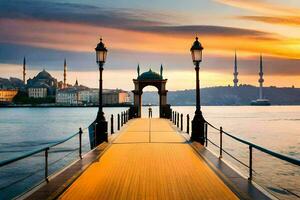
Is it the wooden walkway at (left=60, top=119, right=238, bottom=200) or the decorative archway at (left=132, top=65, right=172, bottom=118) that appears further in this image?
the decorative archway at (left=132, top=65, right=172, bottom=118)

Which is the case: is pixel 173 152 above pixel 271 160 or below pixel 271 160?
above

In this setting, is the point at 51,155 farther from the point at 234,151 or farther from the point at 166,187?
the point at 166,187

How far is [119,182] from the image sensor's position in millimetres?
10484

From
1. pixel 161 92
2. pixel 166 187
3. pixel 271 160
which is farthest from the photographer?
pixel 161 92

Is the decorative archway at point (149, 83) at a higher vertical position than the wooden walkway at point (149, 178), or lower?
higher

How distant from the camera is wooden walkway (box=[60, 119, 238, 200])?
9172 millimetres

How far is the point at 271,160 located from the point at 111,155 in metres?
21.7

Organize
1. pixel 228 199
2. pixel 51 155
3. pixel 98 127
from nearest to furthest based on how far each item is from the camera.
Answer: pixel 228 199
pixel 98 127
pixel 51 155

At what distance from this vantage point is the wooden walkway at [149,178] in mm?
9172

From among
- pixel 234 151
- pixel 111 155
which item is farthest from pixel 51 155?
pixel 111 155

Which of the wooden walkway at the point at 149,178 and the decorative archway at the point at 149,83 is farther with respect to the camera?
the decorative archway at the point at 149,83

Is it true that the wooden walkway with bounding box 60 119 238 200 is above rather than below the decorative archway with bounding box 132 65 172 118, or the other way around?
below

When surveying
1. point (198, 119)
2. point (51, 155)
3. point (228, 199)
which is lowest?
point (51, 155)

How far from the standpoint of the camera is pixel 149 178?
36.0 feet
